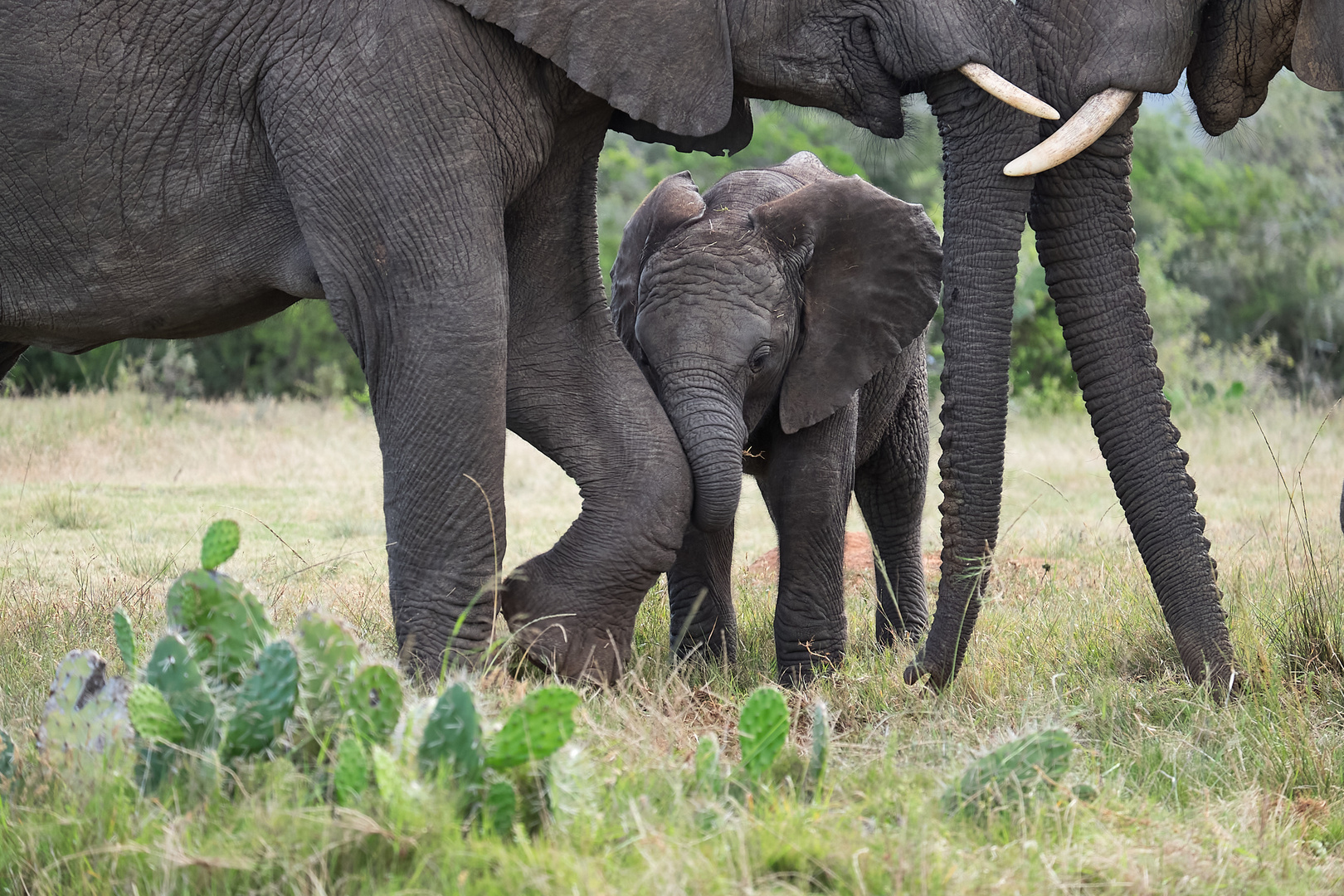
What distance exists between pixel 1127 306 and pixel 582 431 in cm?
186

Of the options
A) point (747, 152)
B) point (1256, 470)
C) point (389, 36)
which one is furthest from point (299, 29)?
point (747, 152)

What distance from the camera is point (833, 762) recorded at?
3.85 meters

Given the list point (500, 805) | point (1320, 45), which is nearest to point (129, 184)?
point (500, 805)

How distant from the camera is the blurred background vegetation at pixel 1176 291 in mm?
19969

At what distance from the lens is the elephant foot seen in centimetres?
492

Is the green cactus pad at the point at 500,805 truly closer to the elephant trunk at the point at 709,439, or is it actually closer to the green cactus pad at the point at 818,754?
the green cactus pad at the point at 818,754

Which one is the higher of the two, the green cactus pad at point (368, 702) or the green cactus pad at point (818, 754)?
the green cactus pad at point (368, 702)

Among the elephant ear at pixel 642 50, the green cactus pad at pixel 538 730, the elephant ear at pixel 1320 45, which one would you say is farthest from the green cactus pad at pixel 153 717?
the elephant ear at pixel 1320 45

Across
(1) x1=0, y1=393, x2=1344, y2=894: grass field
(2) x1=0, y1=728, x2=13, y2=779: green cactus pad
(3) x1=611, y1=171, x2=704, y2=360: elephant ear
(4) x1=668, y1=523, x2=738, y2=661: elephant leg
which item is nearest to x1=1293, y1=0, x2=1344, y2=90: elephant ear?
(1) x1=0, y1=393, x2=1344, y2=894: grass field

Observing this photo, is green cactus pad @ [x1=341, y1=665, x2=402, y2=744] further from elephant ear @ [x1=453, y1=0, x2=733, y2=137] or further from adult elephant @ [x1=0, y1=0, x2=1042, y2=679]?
elephant ear @ [x1=453, y1=0, x2=733, y2=137]

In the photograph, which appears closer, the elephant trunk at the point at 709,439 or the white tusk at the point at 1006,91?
the white tusk at the point at 1006,91

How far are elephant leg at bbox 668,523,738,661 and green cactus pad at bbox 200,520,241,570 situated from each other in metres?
2.79

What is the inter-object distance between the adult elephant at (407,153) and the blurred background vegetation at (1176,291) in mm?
11208

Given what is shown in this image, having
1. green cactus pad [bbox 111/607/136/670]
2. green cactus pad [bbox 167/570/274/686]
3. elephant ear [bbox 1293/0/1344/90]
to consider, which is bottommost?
green cactus pad [bbox 111/607/136/670]
